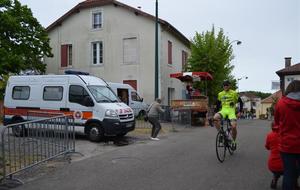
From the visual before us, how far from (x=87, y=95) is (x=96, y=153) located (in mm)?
3268

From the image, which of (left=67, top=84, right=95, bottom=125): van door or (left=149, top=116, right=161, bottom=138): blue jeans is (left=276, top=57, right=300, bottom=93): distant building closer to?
(left=149, top=116, right=161, bottom=138): blue jeans

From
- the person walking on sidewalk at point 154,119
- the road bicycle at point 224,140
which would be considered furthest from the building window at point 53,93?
the road bicycle at point 224,140

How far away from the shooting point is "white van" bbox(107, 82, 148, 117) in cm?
2577

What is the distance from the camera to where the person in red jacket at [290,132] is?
5.60m

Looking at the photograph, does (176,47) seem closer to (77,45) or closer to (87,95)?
(77,45)

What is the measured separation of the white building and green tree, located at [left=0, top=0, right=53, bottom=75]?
1388mm

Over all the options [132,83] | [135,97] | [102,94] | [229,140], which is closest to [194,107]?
[135,97]

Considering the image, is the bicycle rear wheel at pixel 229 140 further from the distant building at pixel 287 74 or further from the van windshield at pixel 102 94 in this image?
the distant building at pixel 287 74

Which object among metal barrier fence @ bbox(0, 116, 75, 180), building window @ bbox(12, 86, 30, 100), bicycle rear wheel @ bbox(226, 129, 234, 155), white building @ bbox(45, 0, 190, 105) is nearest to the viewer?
metal barrier fence @ bbox(0, 116, 75, 180)

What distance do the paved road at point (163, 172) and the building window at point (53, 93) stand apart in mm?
4238

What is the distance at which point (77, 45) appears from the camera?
31969 mm

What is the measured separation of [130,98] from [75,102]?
11.1 m

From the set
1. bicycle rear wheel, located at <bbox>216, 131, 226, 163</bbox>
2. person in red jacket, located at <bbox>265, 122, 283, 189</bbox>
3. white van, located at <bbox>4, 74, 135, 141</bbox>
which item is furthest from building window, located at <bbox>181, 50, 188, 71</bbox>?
person in red jacket, located at <bbox>265, 122, 283, 189</bbox>

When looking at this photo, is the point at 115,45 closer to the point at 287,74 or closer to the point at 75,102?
the point at 75,102
